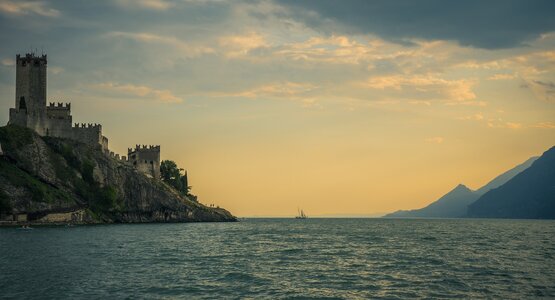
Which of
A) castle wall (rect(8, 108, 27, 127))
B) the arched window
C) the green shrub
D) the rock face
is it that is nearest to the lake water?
the green shrub

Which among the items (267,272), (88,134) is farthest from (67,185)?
(267,272)

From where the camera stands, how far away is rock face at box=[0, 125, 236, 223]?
14138 centimetres

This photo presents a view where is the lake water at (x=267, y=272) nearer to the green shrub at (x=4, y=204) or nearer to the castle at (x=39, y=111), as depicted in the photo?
the green shrub at (x=4, y=204)

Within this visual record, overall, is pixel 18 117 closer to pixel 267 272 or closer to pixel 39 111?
pixel 39 111

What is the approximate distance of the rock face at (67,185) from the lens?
141 m

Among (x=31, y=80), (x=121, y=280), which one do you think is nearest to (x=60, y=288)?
(x=121, y=280)

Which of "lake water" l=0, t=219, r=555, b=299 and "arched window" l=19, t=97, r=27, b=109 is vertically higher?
"arched window" l=19, t=97, r=27, b=109

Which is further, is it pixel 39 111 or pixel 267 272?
pixel 39 111

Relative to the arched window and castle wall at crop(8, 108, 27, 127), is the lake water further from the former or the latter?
the arched window

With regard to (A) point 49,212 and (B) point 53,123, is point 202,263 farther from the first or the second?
(B) point 53,123

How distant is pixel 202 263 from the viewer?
64.6 metres

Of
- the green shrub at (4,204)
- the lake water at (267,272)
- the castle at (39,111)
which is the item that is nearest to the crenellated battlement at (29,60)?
the castle at (39,111)

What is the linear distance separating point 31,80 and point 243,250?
123026 mm

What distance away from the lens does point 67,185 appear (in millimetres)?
161875
